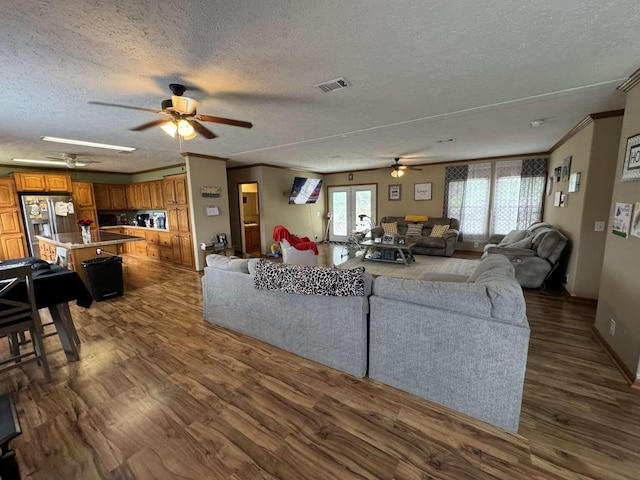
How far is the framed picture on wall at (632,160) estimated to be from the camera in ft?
6.78

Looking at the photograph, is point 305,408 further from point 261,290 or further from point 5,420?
point 5,420

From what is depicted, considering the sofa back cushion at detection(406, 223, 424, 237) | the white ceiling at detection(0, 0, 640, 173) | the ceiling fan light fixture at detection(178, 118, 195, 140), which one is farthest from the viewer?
the sofa back cushion at detection(406, 223, 424, 237)

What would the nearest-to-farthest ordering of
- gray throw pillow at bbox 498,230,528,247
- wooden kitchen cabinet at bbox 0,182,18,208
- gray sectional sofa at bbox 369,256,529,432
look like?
gray sectional sofa at bbox 369,256,529,432
gray throw pillow at bbox 498,230,528,247
wooden kitchen cabinet at bbox 0,182,18,208

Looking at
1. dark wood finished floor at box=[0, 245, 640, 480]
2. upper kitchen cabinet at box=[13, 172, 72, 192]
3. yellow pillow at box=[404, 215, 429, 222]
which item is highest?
upper kitchen cabinet at box=[13, 172, 72, 192]

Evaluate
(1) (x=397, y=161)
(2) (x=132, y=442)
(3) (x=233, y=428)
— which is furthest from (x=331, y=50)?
(1) (x=397, y=161)

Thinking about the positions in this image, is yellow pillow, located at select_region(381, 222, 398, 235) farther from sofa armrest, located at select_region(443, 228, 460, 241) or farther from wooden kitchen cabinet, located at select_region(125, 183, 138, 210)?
wooden kitchen cabinet, located at select_region(125, 183, 138, 210)

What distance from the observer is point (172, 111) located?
219 centimetres

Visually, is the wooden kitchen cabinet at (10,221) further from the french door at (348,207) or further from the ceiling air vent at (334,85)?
the french door at (348,207)

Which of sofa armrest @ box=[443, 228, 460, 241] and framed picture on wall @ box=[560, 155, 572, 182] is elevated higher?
framed picture on wall @ box=[560, 155, 572, 182]

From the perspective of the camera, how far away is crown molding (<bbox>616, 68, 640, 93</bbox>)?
211 cm

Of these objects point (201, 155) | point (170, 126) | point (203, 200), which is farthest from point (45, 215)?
point (170, 126)

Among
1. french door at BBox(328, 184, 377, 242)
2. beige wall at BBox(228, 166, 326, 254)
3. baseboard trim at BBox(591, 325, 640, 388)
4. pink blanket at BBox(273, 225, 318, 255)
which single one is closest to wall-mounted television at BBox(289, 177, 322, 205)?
beige wall at BBox(228, 166, 326, 254)

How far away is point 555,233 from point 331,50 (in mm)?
4166

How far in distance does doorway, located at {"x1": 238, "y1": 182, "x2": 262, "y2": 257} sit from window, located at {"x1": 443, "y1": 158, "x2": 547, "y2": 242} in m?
5.35
